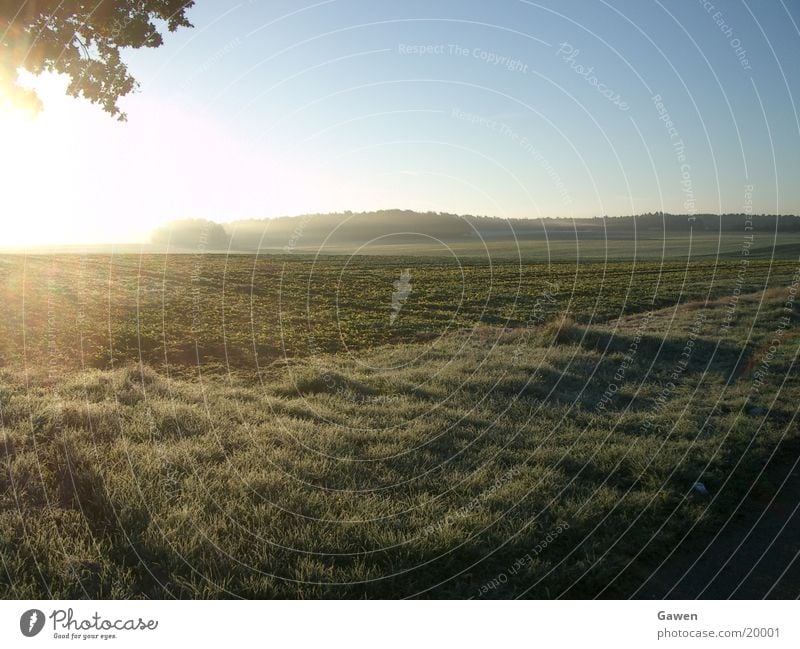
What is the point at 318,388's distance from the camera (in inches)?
464

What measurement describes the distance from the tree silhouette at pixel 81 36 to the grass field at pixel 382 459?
6.35m

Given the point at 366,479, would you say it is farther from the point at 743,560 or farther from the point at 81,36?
the point at 81,36

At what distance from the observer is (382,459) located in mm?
7512

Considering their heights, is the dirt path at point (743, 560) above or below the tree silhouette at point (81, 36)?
below

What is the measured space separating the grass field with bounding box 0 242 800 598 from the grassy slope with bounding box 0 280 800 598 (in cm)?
3

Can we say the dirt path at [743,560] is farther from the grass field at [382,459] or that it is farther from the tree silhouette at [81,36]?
the tree silhouette at [81,36]

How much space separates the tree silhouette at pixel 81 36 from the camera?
1073cm

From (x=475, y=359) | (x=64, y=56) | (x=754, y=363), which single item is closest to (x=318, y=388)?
(x=475, y=359)

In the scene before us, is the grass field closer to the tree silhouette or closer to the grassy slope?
the grassy slope

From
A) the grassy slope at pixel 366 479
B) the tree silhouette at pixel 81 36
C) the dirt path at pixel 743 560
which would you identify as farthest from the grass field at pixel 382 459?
the tree silhouette at pixel 81 36

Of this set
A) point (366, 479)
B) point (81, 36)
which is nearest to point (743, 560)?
point (366, 479)

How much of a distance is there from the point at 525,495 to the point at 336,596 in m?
2.70

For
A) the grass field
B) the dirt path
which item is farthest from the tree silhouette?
the dirt path

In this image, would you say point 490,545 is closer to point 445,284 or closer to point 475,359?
point 475,359
